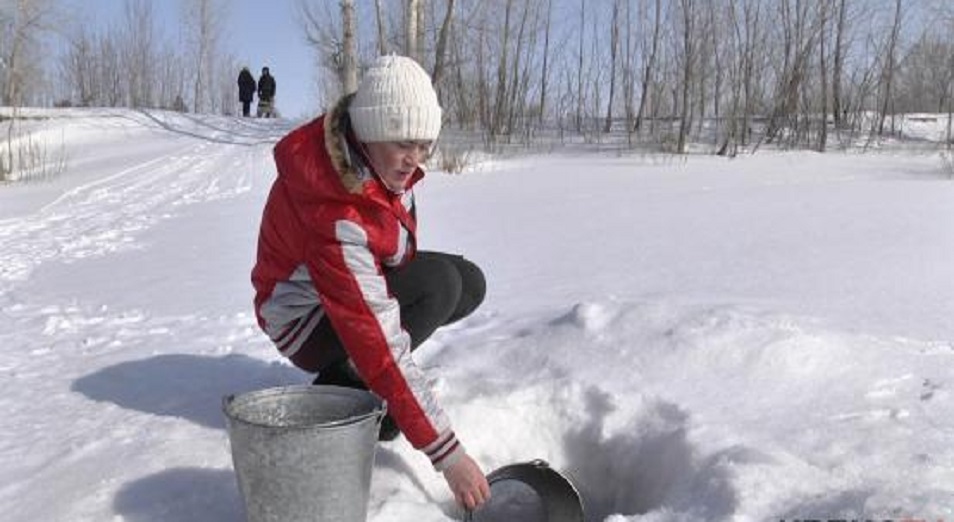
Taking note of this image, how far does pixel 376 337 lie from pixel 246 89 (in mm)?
24030

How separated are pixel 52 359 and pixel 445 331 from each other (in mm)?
1374

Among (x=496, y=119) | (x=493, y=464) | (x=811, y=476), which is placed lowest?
(x=493, y=464)

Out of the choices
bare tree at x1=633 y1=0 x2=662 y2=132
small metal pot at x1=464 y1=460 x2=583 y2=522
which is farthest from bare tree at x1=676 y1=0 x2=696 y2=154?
small metal pot at x1=464 y1=460 x2=583 y2=522

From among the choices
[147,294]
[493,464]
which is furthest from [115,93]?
[493,464]

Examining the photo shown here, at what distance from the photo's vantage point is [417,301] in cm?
233

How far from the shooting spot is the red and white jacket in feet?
5.67

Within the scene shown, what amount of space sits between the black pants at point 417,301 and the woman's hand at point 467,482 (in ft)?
2.00

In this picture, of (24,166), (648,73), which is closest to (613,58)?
(648,73)

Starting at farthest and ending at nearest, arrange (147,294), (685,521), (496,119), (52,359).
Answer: (496,119), (147,294), (52,359), (685,521)

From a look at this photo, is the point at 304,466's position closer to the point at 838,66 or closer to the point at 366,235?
the point at 366,235

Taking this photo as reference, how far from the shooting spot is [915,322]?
279 centimetres

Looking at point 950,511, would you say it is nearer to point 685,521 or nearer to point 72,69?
point 685,521

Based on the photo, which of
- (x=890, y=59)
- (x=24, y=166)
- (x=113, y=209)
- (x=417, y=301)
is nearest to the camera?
(x=417, y=301)

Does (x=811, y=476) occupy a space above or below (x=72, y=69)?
below
